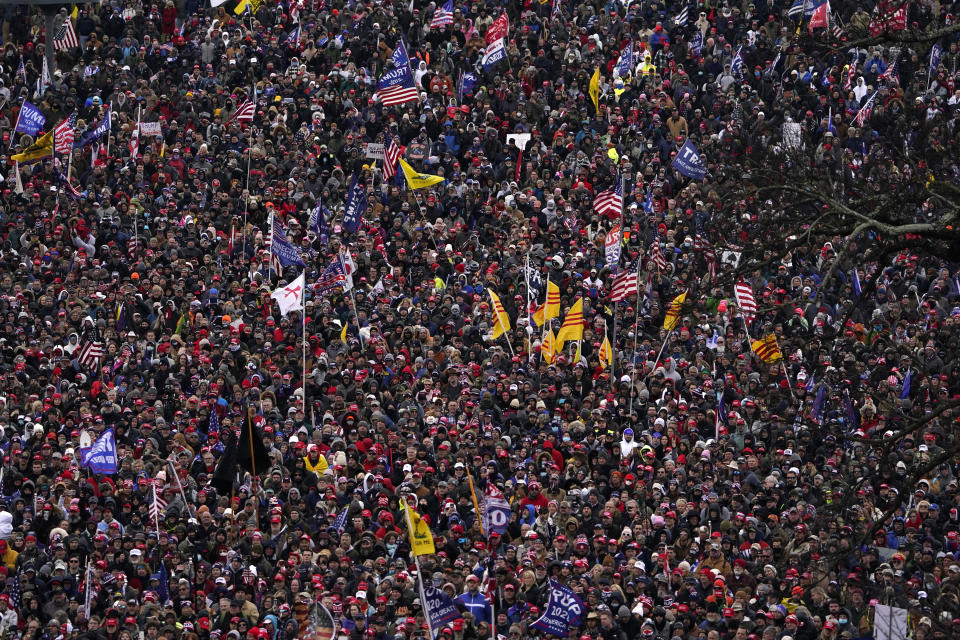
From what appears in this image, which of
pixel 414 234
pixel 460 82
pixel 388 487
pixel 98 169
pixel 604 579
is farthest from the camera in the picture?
pixel 460 82

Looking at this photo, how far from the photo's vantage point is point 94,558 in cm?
2622

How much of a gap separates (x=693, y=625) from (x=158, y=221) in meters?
14.6

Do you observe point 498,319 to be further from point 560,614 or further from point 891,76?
point 891,76

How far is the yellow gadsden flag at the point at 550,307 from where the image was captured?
31.8m

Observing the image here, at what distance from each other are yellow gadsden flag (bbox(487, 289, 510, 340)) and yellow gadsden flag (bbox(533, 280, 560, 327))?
48 cm

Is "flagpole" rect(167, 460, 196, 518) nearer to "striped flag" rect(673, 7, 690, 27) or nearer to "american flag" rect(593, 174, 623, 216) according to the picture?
"american flag" rect(593, 174, 623, 216)

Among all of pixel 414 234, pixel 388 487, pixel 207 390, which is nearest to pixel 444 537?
pixel 388 487

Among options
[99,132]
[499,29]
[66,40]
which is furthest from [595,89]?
[66,40]

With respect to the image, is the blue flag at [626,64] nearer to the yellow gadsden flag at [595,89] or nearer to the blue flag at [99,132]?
the yellow gadsden flag at [595,89]

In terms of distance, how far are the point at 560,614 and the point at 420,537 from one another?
2297 millimetres

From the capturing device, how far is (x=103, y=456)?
27.9m

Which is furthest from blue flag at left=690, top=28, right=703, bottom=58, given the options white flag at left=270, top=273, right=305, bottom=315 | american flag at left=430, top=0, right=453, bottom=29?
white flag at left=270, top=273, right=305, bottom=315

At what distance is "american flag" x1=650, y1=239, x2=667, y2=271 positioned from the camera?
3309 cm

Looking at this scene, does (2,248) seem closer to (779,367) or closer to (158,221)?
(158,221)
